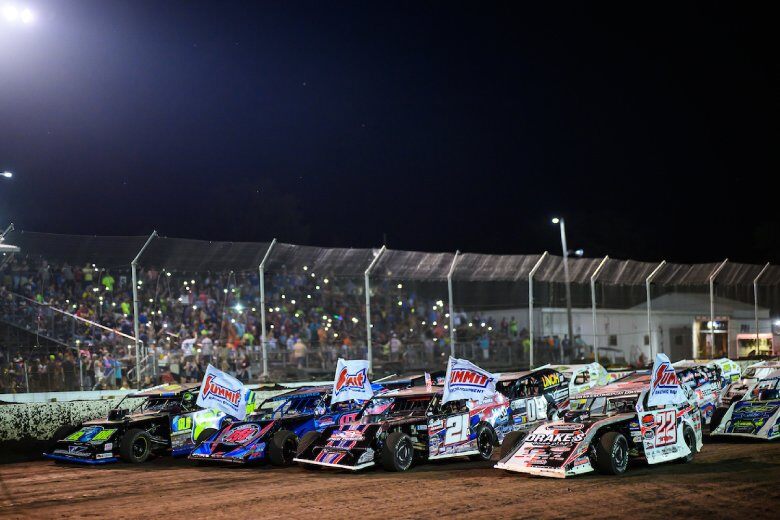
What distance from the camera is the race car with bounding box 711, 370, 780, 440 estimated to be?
14.9 m

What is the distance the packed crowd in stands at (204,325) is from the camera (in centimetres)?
1952

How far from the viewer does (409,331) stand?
23.4 meters

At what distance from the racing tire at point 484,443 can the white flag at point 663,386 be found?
2.86 meters

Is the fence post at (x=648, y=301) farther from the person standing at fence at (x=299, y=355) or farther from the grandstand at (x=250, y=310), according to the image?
the person standing at fence at (x=299, y=355)

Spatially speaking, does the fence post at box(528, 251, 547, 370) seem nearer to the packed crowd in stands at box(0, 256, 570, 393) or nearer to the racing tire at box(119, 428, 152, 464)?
the packed crowd in stands at box(0, 256, 570, 393)

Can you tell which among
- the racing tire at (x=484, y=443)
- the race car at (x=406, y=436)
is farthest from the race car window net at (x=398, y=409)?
the racing tire at (x=484, y=443)

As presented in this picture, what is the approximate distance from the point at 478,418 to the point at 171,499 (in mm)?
5393

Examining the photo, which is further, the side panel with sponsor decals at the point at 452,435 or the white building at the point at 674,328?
the white building at the point at 674,328

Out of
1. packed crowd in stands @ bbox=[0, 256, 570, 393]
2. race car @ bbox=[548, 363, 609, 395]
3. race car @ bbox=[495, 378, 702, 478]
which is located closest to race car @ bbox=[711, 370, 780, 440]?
race car @ bbox=[495, 378, 702, 478]

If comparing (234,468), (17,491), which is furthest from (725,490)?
(17,491)

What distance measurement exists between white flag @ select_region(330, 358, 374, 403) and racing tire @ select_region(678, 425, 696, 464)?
6.03m

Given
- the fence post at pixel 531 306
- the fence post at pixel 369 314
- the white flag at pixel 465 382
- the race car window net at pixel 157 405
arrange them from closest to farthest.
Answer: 1. the white flag at pixel 465 382
2. the race car window net at pixel 157 405
3. the fence post at pixel 369 314
4. the fence post at pixel 531 306

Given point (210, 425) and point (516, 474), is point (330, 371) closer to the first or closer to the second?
point (210, 425)

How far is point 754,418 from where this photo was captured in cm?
1519
